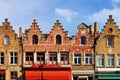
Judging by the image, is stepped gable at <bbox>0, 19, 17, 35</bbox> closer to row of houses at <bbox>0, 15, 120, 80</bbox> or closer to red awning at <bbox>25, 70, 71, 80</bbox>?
row of houses at <bbox>0, 15, 120, 80</bbox>

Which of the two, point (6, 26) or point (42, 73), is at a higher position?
point (6, 26)

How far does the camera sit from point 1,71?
7169cm

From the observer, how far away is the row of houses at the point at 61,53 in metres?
71.7

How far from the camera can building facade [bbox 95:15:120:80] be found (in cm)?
7250

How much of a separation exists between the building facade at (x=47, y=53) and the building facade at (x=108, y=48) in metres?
4.39

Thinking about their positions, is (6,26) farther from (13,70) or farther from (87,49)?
(87,49)

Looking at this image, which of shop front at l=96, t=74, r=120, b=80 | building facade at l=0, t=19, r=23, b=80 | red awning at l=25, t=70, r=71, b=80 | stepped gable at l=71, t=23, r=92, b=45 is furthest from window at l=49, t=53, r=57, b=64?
shop front at l=96, t=74, r=120, b=80

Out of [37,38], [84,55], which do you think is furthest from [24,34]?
[84,55]

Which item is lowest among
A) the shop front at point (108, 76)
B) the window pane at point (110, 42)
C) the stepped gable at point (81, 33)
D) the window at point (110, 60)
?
the shop front at point (108, 76)

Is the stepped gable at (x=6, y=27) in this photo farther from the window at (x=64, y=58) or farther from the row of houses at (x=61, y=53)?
the window at (x=64, y=58)

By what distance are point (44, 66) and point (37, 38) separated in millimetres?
4165

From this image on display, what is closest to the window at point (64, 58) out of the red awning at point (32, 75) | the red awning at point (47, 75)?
the red awning at point (47, 75)

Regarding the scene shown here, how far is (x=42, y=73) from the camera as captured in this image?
7150 centimetres

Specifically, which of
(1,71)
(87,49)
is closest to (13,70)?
(1,71)
